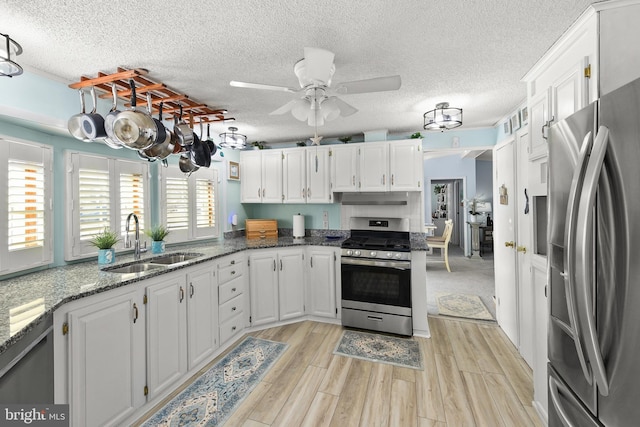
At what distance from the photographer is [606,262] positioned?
937mm

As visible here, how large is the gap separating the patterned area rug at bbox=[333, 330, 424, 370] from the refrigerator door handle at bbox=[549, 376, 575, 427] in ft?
4.22

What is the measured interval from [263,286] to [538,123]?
2.98 meters

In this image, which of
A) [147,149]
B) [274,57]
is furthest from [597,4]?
[147,149]

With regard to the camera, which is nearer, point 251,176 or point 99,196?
point 99,196

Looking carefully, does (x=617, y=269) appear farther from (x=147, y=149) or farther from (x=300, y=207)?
(x=300, y=207)

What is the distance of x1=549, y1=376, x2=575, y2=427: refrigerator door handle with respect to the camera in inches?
Result: 46.2

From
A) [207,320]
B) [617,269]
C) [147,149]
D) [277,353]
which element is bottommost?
[277,353]

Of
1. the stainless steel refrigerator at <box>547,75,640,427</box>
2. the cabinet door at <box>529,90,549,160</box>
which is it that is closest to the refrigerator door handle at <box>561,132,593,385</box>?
the stainless steel refrigerator at <box>547,75,640,427</box>

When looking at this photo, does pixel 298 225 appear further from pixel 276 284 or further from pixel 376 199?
pixel 376 199

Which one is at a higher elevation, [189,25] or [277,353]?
[189,25]

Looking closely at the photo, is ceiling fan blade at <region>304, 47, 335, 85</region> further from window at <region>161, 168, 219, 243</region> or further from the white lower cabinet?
window at <region>161, 168, 219, 243</region>

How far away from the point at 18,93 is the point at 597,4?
3450 mm

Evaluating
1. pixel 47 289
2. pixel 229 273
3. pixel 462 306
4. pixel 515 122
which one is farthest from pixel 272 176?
pixel 462 306

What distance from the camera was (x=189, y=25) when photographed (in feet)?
5.08
